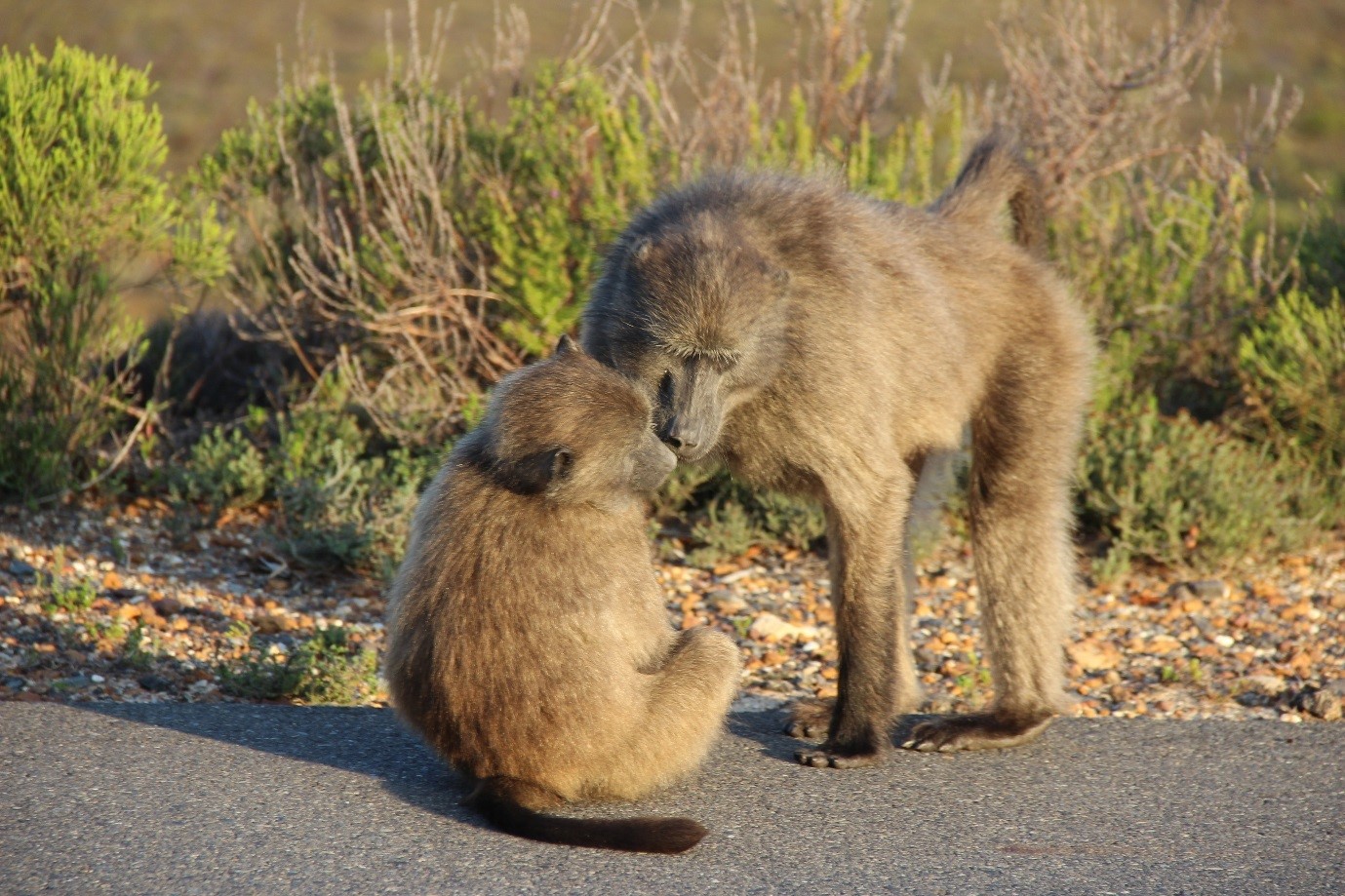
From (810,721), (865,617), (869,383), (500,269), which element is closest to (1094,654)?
(810,721)

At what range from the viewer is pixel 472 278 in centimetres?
769

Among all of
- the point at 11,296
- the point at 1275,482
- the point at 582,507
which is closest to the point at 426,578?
the point at 582,507

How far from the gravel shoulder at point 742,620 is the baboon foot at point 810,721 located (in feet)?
1.19

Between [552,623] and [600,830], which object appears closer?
[600,830]

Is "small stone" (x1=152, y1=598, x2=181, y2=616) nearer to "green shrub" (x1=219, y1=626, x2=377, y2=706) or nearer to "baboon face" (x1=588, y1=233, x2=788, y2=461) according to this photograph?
"green shrub" (x1=219, y1=626, x2=377, y2=706)

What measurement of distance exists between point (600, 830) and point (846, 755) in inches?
42.6

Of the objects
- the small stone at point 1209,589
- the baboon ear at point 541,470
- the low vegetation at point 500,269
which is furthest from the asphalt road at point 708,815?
the low vegetation at point 500,269

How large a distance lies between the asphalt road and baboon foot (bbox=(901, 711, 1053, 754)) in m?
0.05

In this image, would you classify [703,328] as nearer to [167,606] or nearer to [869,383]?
[869,383]

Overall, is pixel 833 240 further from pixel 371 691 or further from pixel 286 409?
pixel 286 409

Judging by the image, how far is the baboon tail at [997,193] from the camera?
5.09m

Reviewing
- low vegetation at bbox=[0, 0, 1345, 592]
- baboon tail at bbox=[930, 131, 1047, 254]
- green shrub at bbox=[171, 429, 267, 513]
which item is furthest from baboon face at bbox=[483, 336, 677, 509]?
green shrub at bbox=[171, 429, 267, 513]

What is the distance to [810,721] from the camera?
14.7 feet

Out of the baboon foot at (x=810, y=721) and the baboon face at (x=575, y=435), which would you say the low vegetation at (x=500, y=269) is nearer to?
the baboon foot at (x=810, y=721)
